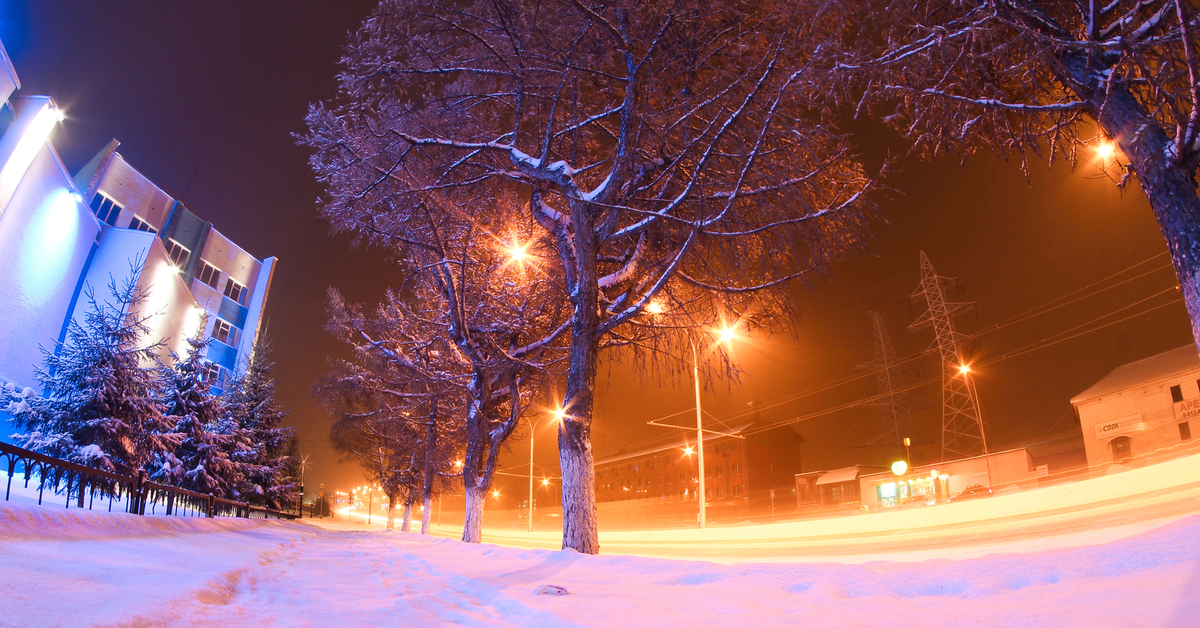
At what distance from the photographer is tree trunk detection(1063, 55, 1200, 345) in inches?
238

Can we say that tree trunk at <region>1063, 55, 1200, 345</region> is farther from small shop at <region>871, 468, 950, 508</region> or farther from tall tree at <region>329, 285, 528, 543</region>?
small shop at <region>871, 468, 950, 508</region>

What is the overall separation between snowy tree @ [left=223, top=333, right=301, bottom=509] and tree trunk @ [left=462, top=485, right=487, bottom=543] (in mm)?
19300

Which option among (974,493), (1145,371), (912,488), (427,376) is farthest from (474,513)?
(1145,371)

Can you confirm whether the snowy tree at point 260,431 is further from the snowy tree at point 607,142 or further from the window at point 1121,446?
the window at point 1121,446

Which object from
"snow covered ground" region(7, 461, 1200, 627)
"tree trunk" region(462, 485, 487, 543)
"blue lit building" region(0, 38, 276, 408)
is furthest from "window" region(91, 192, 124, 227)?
"snow covered ground" region(7, 461, 1200, 627)

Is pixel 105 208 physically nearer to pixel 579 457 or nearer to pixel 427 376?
pixel 427 376

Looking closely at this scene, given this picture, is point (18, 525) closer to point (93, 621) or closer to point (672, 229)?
point (93, 621)

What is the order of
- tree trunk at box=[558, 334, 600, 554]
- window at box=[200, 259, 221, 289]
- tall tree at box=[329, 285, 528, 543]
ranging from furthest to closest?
window at box=[200, 259, 221, 289] < tall tree at box=[329, 285, 528, 543] < tree trunk at box=[558, 334, 600, 554]

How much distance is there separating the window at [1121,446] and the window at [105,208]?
212ft

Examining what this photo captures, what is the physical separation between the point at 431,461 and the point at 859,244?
23.1 m

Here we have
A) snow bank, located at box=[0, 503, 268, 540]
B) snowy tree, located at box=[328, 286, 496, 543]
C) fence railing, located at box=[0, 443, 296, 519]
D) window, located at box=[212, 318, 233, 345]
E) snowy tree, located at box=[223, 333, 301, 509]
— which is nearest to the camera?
snow bank, located at box=[0, 503, 268, 540]

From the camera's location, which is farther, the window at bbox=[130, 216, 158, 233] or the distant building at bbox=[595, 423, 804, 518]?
the distant building at bbox=[595, 423, 804, 518]

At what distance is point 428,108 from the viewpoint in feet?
29.9

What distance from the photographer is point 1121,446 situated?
35.6 meters
